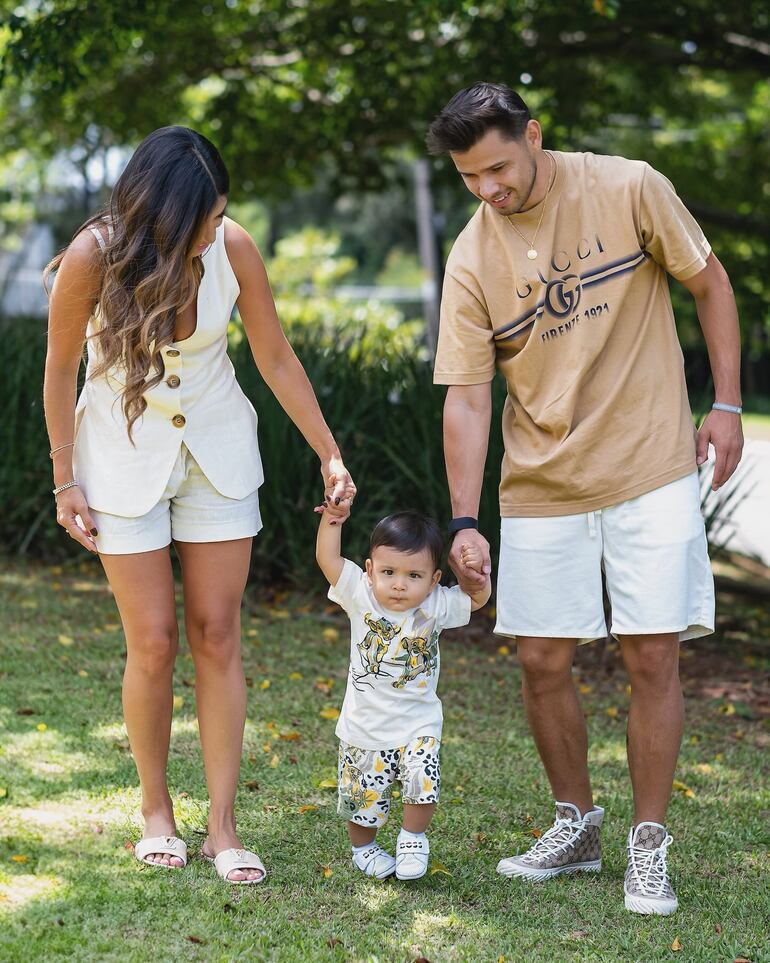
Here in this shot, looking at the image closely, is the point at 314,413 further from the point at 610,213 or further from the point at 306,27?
the point at 306,27

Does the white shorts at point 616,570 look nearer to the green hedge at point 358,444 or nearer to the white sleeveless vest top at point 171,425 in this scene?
the white sleeveless vest top at point 171,425

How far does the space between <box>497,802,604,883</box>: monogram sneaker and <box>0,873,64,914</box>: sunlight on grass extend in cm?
120

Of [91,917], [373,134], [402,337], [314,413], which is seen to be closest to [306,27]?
[373,134]

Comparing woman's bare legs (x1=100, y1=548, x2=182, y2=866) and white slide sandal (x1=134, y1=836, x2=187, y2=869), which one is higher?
woman's bare legs (x1=100, y1=548, x2=182, y2=866)

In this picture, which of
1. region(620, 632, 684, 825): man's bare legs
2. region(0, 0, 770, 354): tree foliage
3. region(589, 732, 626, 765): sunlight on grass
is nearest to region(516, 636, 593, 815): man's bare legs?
region(620, 632, 684, 825): man's bare legs

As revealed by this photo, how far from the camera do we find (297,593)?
7043 millimetres

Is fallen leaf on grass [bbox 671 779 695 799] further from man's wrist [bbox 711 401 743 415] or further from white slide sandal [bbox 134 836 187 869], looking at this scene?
white slide sandal [bbox 134 836 187 869]

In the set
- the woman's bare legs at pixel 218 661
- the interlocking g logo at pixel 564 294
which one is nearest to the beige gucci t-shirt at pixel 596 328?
the interlocking g logo at pixel 564 294

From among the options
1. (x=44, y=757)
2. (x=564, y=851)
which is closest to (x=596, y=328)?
(x=564, y=851)

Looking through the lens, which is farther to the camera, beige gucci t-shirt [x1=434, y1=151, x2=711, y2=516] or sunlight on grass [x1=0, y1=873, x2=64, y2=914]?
beige gucci t-shirt [x1=434, y1=151, x2=711, y2=516]

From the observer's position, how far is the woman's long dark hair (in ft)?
9.60

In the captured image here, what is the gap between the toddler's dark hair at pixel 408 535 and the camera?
3141 millimetres

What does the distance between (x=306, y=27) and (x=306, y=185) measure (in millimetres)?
2383

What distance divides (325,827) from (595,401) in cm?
154
